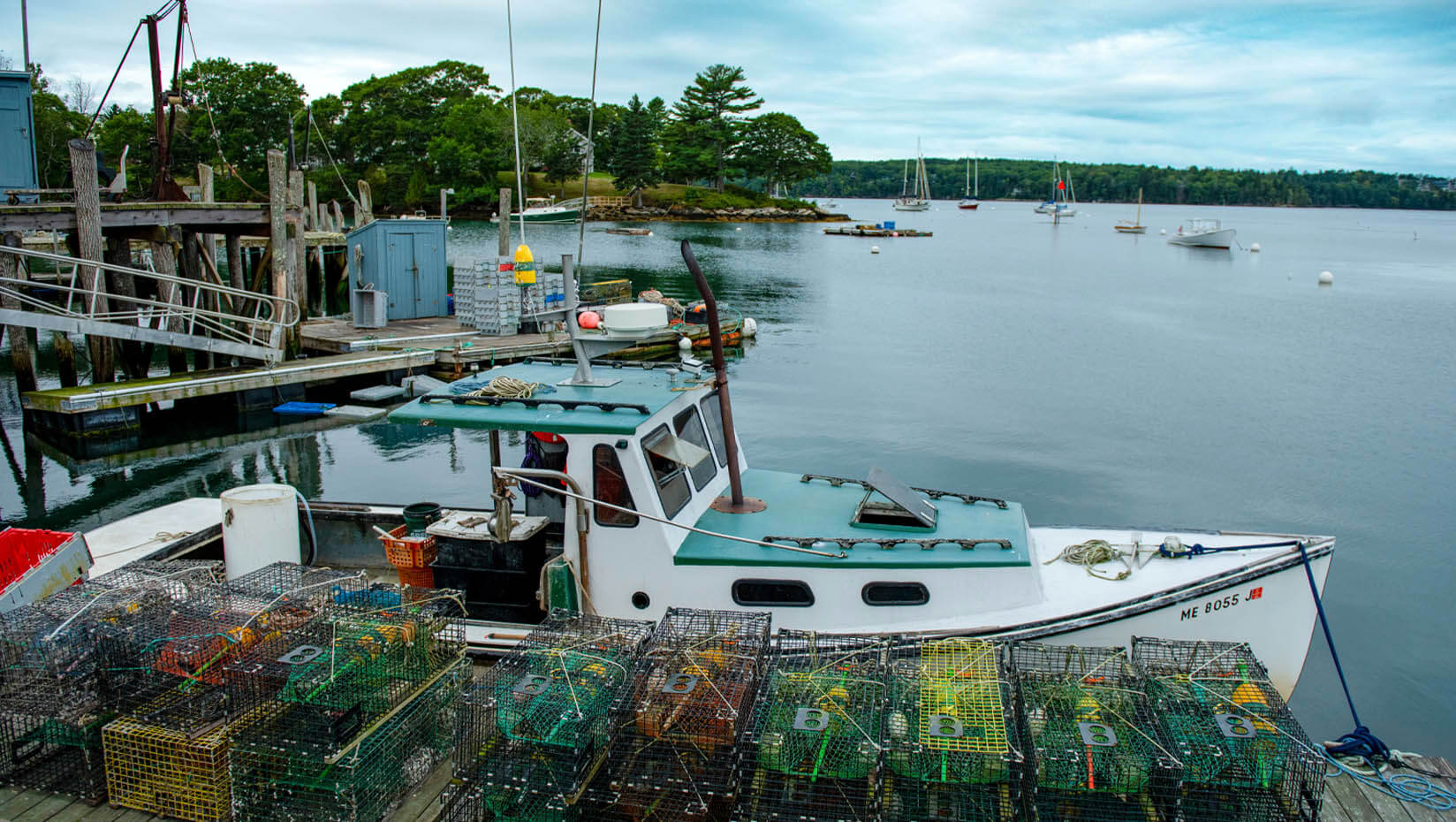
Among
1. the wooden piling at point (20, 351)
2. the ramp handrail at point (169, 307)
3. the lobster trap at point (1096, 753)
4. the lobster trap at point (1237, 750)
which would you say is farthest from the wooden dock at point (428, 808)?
the wooden piling at point (20, 351)

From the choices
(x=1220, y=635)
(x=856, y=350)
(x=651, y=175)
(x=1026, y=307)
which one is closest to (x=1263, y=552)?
(x=1220, y=635)

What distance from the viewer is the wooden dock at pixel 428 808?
5.27 m

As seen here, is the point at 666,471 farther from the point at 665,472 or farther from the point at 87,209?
the point at 87,209

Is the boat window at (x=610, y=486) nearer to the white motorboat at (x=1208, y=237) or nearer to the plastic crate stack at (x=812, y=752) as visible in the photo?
the plastic crate stack at (x=812, y=752)

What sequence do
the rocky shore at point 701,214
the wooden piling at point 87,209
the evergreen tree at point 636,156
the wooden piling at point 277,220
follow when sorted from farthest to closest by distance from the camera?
the evergreen tree at point 636,156 < the rocky shore at point 701,214 < the wooden piling at point 277,220 < the wooden piling at point 87,209

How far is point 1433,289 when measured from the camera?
53469 mm

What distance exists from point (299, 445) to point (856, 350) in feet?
60.9

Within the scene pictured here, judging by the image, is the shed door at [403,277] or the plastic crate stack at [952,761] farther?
the shed door at [403,277]

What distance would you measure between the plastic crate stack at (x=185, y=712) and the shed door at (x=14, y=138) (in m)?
19.0

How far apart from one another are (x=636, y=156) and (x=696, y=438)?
3697 inches

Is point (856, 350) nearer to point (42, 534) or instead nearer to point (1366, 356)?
point (1366, 356)

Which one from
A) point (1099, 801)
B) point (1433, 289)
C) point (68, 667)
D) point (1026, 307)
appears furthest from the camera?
point (1433, 289)

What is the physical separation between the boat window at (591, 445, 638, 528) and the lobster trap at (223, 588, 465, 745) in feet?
4.27

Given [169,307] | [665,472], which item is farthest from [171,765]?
[169,307]
